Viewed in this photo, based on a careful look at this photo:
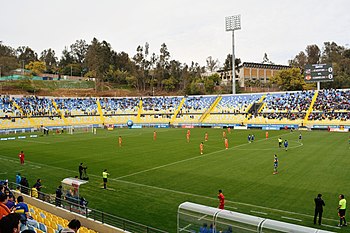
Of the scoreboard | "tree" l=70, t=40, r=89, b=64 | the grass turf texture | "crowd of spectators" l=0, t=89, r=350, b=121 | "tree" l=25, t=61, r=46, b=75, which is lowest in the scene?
the grass turf texture

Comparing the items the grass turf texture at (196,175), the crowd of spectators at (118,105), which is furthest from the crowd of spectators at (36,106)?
the grass turf texture at (196,175)

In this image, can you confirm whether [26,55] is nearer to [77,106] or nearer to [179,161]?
[77,106]

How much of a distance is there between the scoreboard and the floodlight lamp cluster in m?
20.2

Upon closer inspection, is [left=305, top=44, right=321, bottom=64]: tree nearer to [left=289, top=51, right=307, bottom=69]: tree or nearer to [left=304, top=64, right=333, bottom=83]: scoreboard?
[left=289, top=51, right=307, bottom=69]: tree

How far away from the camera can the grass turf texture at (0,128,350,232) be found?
50.0ft

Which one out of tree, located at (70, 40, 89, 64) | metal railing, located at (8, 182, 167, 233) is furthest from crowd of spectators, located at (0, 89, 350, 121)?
tree, located at (70, 40, 89, 64)

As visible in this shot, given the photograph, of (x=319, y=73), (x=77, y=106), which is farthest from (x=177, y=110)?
(x=319, y=73)

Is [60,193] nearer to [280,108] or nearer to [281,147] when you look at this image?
[281,147]

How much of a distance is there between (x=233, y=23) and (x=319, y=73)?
2395cm

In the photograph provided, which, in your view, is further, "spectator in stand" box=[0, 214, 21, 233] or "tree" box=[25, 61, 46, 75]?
"tree" box=[25, 61, 46, 75]

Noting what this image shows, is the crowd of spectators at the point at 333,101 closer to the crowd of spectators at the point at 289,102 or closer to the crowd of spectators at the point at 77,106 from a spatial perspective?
the crowd of spectators at the point at 289,102

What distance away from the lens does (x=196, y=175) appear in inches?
866

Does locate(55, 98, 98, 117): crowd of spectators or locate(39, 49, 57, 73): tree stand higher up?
locate(39, 49, 57, 73): tree

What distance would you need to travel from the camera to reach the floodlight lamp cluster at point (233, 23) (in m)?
72.1
